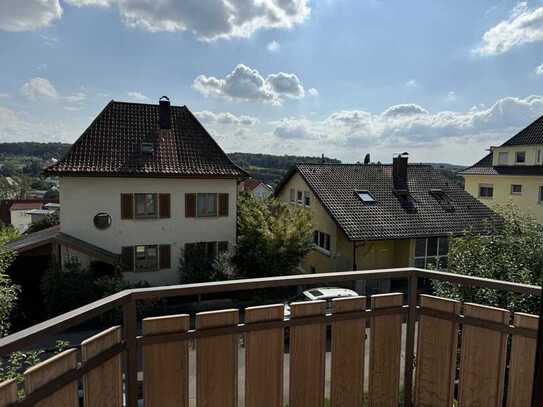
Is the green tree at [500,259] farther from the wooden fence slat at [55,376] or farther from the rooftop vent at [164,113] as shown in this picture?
the rooftop vent at [164,113]

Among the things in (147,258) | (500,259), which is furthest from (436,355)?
(147,258)

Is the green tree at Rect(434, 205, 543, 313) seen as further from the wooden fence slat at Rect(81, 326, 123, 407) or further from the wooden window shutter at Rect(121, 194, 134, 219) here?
the wooden window shutter at Rect(121, 194, 134, 219)

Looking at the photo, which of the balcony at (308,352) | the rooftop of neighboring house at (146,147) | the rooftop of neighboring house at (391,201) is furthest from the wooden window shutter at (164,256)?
the balcony at (308,352)

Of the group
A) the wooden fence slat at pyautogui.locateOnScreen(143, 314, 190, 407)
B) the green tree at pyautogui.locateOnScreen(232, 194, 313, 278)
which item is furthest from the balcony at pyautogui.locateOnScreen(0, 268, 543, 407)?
the green tree at pyautogui.locateOnScreen(232, 194, 313, 278)

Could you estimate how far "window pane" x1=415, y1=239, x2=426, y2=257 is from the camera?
56.4 ft

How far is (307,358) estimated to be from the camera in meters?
2.44

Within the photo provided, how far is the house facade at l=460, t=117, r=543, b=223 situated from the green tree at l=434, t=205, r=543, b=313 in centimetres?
2048

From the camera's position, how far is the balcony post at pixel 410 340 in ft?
8.81

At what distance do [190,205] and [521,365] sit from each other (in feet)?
46.8

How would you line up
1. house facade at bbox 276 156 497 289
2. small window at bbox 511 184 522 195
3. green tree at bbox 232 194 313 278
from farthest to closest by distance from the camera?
small window at bbox 511 184 522 195
house facade at bbox 276 156 497 289
green tree at bbox 232 194 313 278

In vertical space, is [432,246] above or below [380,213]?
below

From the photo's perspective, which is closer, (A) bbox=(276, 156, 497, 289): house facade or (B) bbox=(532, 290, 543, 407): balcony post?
(B) bbox=(532, 290, 543, 407): balcony post

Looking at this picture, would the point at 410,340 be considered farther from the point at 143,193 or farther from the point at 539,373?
the point at 143,193

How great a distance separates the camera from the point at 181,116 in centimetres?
1770
